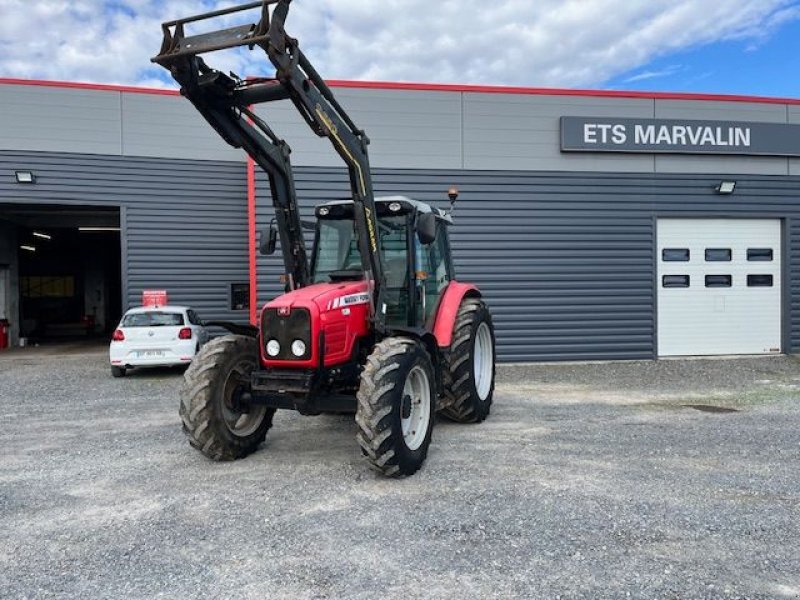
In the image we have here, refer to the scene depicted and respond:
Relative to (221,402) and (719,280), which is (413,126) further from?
(221,402)

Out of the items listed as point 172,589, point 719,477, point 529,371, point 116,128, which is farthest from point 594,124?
point 172,589

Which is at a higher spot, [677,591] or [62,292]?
[62,292]

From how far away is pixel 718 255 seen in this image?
13.1m

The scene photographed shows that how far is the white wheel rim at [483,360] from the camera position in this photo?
739 centimetres

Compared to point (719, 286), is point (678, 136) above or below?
above

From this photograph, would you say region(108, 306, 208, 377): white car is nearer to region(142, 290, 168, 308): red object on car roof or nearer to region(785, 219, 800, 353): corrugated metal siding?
region(142, 290, 168, 308): red object on car roof

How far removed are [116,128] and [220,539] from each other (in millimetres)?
11408

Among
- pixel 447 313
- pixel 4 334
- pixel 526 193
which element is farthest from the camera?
pixel 4 334

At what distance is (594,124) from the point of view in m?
12.4

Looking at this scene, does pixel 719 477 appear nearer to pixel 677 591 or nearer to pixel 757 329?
pixel 677 591

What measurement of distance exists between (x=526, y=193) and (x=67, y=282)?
22.5 meters

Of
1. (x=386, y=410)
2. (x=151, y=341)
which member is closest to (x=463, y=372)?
(x=386, y=410)

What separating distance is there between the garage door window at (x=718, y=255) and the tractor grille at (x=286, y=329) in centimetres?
1098

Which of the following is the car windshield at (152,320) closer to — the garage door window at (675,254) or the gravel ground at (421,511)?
the gravel ground at (421,511)
